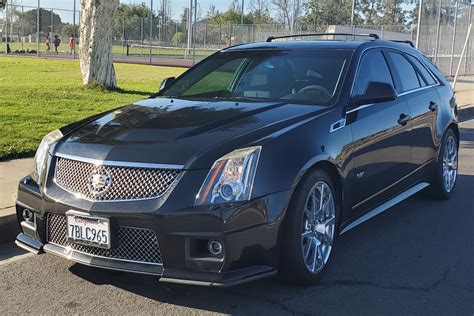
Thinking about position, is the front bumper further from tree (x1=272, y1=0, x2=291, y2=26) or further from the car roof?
tree (x1=272, y1=0, x2=291, y2=26)

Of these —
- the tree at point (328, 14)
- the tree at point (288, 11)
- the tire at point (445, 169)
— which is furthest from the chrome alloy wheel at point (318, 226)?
the tree at point (328, 14)

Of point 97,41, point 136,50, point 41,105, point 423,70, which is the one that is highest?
point 136,50

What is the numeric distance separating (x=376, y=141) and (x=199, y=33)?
3390 centimetres

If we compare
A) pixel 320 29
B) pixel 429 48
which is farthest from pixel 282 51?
pixel 320 29

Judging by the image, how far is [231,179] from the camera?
3652 mm

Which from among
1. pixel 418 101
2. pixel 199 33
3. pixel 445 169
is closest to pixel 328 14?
pixel 199 33

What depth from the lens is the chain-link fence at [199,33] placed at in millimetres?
25406

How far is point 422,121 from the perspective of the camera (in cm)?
599

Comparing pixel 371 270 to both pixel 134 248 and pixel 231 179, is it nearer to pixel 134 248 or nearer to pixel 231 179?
pixel 231 179

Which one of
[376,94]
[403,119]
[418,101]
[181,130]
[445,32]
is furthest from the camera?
[445,32]

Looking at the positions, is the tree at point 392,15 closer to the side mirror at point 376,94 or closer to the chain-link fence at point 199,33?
the chain-link fence at point 199,33

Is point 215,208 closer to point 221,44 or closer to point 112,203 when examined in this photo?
point 112,203

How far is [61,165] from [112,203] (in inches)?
24.7

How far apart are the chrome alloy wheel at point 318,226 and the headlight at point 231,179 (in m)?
0.54
